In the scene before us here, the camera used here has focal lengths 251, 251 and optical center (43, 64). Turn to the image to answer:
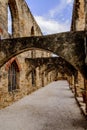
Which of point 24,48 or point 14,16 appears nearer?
point 24,48

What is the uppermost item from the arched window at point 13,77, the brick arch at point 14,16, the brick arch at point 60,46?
the brick arch at point 14,16

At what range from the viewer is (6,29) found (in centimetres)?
1064

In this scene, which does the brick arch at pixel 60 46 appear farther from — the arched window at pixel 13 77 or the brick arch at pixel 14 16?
the brick arch at pixel 14 16

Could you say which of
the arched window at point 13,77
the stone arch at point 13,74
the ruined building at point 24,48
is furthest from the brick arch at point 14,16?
the arched window at point 13,77

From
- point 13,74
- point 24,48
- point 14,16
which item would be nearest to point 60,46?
point 24,48

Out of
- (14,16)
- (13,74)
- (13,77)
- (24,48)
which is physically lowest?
(13,77)

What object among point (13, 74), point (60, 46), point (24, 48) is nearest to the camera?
point (60, 46)

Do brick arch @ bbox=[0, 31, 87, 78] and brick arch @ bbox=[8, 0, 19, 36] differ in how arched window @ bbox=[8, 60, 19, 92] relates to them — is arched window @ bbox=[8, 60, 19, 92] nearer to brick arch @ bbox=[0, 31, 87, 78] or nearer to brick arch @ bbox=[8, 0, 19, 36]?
brick arch @ bbox=[8, 0, 19, 36]

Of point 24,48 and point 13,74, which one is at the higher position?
point 24,48

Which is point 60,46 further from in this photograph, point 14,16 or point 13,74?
point 14,16

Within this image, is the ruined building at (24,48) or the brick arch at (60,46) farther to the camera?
the ruined building at (24,48)

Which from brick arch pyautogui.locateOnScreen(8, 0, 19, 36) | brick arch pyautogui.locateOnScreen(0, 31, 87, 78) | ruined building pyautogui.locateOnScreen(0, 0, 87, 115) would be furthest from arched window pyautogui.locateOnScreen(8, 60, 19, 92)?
brick arch pyautogui.locateOnScreen(0, 31, 87, 78)

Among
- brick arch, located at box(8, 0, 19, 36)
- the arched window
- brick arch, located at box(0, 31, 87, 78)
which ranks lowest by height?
the arched window

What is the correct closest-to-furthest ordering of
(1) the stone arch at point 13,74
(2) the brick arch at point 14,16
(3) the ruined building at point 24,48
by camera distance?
(3) the ruined building at point 24,48 → (1) the stone arch at point 13,74 → (2) the brick arch at point 14,16
